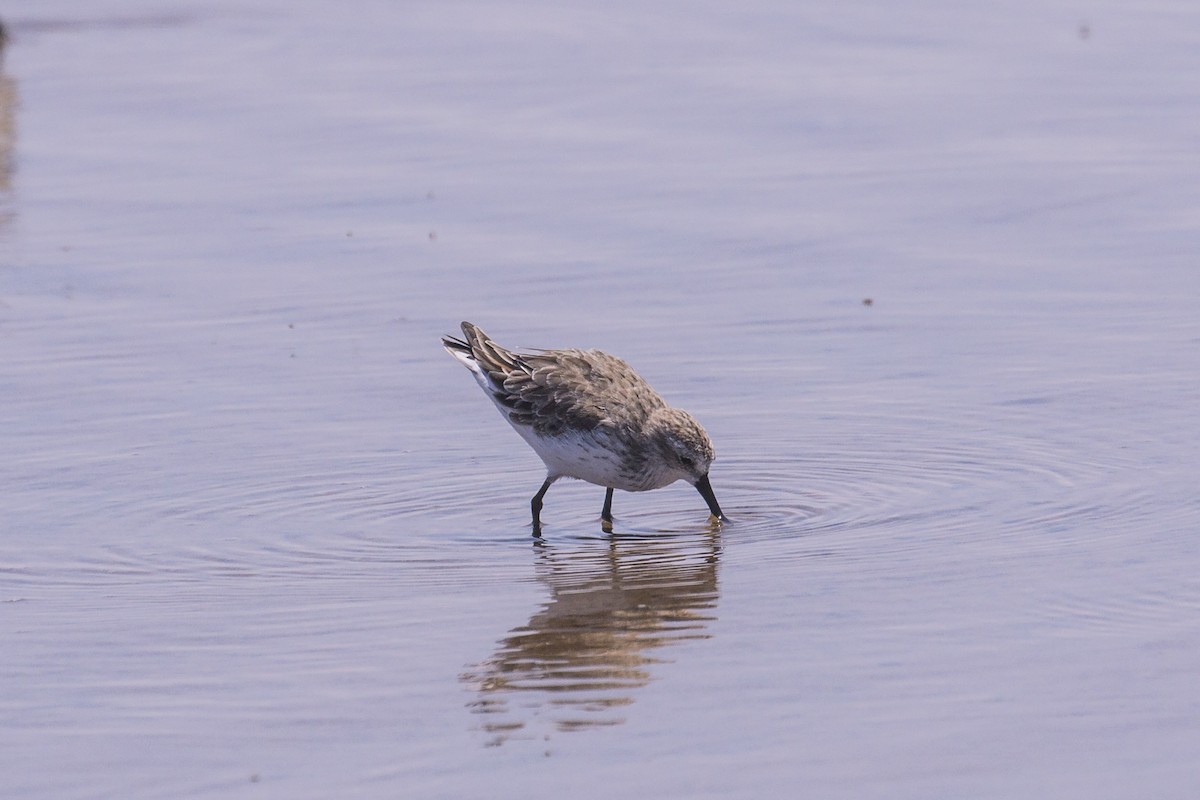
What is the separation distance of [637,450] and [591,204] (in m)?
5.25

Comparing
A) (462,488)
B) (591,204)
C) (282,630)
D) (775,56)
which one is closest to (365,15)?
(775,56)

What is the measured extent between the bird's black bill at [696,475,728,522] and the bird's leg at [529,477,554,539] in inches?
28.0

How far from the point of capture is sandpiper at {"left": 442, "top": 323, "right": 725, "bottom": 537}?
28.5 ft

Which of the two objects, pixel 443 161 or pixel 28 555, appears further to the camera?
pixel 443 161

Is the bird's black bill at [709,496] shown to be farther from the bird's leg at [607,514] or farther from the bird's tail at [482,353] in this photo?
the bird's tail at [482,353]

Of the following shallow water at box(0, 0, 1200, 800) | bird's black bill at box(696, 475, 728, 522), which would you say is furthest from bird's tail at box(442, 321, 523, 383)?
bird's black bill at box(696, 475, 728, 522)

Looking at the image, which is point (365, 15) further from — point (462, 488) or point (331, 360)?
point (462, 488)

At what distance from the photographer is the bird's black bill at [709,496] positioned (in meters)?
8.62

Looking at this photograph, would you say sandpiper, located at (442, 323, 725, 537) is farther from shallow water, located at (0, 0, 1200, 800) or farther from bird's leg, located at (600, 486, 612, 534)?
shallow water, located at (0, 0, 1200, 800)

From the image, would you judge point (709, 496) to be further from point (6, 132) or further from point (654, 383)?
point (6, 132)

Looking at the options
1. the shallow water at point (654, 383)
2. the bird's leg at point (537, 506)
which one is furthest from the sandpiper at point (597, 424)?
the shallow water at point (654, 383)

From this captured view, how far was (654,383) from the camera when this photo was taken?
10555mm

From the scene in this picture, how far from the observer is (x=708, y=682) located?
6.41m

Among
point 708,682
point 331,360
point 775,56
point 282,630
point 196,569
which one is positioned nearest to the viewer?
point 708,682
